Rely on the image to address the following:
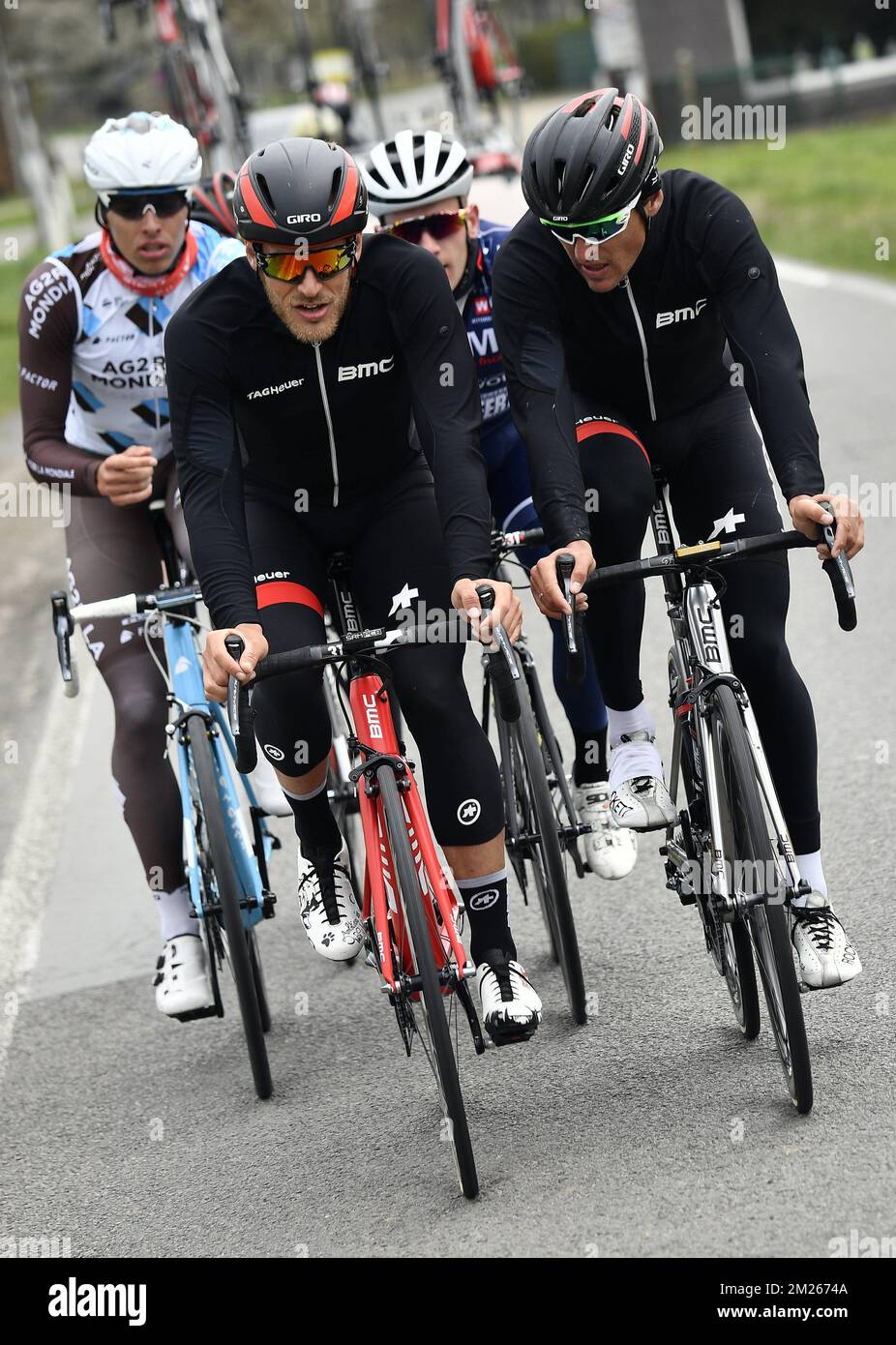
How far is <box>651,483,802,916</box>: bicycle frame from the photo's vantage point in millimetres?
4242

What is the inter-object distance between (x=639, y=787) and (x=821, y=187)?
2161cm

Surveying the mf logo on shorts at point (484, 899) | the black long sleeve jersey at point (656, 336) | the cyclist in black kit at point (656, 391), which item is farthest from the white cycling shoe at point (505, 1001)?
the black long sleeve jersey at point (656, 336)

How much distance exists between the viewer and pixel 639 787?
5.01 m

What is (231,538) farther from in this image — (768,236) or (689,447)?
(768,236)

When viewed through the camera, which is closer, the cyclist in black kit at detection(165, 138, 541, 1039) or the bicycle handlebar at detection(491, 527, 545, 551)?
the cyclist in black kit at detection(165, 138, 541, 1039)

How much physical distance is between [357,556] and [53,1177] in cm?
186

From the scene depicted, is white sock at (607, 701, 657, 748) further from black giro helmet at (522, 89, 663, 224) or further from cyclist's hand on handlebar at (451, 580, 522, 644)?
black giro helmet at (522, 89, 663, 224)

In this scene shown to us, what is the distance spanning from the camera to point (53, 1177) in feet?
15.8

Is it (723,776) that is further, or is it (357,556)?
(357,556)

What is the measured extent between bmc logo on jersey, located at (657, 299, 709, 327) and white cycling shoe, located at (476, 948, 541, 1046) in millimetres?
1682

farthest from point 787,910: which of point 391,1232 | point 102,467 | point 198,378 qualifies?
point 102,467

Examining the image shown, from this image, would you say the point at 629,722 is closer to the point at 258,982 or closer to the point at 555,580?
the point at 555,580

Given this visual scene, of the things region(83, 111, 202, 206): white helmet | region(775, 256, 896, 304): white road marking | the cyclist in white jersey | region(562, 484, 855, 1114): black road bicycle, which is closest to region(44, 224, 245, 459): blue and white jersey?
the cyclist in white jersey

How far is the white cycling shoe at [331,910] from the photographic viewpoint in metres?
4.81
